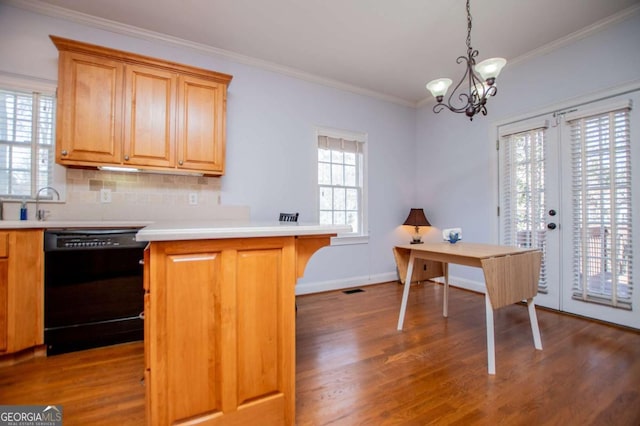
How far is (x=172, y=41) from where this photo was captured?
2873mm

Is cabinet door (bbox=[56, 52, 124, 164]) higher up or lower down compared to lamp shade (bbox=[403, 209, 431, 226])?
higher up

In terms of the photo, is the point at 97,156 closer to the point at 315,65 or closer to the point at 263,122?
the point at 263,122

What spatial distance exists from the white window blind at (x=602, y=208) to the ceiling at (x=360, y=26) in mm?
1004

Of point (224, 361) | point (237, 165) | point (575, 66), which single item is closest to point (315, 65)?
point (237, 165)

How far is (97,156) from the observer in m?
2.34

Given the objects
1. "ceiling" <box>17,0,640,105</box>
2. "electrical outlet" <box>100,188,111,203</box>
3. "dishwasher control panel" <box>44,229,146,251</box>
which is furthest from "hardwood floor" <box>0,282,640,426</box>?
"ceiling" <box>17,0,640,105</box>

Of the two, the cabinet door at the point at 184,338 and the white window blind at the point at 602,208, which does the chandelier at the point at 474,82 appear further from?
the cabinet door at the point at 184,338

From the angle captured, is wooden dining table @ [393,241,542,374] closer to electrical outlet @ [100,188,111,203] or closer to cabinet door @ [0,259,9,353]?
electrical outlet @ [100,188,111,203]

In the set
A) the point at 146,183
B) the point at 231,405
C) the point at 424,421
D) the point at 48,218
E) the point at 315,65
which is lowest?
the point at 424,421

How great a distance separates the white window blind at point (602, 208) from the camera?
249cm

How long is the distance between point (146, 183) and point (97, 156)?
0.49 metres

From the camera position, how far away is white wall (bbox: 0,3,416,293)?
2.43 metres

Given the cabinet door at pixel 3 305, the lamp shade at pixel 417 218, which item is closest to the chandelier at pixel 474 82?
the lamp shade at pixel 417 218

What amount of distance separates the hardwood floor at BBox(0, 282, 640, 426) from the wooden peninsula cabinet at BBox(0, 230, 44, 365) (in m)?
0.16
